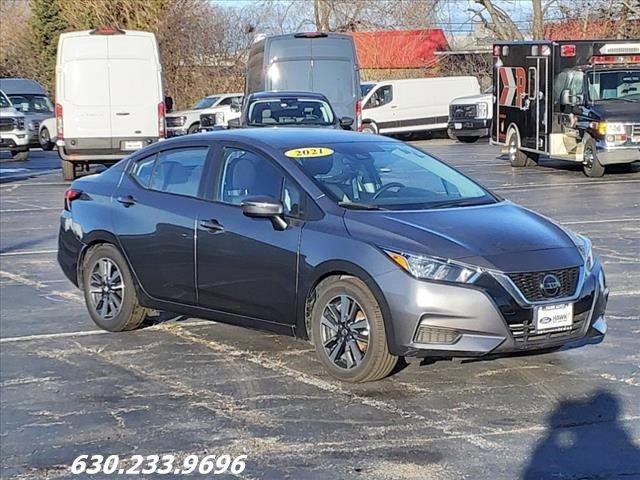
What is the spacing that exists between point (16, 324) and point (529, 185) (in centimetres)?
1268

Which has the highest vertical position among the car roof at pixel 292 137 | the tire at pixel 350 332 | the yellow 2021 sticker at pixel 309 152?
the car roof at pixel 292 137

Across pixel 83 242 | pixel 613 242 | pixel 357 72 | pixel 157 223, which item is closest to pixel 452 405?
pixel 157 223

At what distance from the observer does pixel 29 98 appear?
3338 centimetres

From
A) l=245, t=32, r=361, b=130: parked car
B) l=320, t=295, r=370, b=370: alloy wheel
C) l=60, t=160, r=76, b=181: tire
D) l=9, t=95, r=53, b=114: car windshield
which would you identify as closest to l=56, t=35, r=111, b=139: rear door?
l=60, t=160, r=76, b=181: tire

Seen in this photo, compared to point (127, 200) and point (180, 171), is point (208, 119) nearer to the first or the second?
point (127, 200)

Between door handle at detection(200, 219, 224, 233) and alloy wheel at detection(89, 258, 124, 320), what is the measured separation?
3.46 feet

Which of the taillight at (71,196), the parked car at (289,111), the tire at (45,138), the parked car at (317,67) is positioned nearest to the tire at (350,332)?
the taillight at (71,196)

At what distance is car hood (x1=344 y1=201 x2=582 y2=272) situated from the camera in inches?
256

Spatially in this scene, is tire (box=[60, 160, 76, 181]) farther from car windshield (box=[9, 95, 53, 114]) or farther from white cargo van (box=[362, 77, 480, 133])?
white cargo van (box=[362, 77, 480, 133])

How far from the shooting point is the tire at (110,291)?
830 cm

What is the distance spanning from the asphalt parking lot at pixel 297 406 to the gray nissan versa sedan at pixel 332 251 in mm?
292

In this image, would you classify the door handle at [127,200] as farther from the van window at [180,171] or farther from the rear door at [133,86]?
the rear door at [133,86]

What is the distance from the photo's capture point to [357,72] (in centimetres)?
2356

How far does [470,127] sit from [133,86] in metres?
14.4
